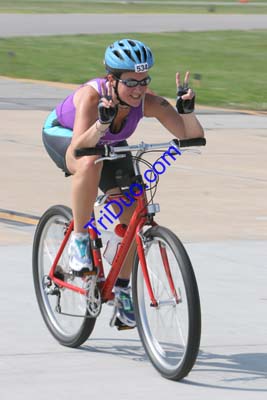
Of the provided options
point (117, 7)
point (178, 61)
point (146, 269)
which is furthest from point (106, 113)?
point (117, 7)

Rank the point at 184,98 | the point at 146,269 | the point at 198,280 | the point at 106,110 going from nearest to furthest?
the point at 106,110, the point at 146,269, the point at 184,98, the point at 198,280

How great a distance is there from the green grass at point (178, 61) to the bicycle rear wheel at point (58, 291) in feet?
43.8

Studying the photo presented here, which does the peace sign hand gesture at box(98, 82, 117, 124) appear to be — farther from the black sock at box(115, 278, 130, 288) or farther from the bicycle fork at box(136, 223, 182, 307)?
the black sock at box(115, 278, 130, 288)

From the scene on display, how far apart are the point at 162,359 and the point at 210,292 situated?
6.71 feet

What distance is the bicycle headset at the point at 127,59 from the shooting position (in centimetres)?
664

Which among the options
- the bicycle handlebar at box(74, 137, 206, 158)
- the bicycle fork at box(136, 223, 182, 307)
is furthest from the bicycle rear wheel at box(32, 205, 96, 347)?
the bicycle handlebar at box(74, 137, 206, 158)

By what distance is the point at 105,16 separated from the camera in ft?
154

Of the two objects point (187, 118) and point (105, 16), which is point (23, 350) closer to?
point (187, 118)

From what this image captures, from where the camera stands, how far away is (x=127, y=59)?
6.65 meters

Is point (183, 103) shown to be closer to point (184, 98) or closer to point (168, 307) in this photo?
point (184, 98)

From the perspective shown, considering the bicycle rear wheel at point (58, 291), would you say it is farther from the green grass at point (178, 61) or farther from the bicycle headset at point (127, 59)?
the green grass at point (178, 61)

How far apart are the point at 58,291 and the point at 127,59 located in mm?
1545

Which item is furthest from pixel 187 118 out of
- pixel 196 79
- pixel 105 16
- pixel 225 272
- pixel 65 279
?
pixel 105 16

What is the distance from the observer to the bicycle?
6.41 m
